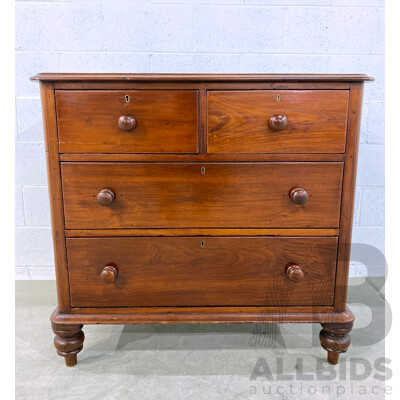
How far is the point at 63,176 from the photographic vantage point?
1.47 m

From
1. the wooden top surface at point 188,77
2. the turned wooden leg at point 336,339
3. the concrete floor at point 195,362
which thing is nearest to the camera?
the wooden top surface at point 188,77

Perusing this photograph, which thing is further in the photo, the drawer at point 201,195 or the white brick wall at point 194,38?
the white brick wall at point 194,38

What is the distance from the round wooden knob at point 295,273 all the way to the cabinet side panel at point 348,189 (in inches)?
6.6

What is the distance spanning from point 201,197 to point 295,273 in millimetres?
471

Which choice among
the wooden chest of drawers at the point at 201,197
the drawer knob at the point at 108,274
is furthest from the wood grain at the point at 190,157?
the drawer knob at the point at 108,274

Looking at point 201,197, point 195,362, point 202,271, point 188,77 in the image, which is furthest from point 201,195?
point 195,362

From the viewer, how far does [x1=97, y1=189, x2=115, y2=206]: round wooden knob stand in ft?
4.74

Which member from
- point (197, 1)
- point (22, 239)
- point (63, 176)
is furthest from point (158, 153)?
point (22, 239)

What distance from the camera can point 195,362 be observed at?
5.42ft

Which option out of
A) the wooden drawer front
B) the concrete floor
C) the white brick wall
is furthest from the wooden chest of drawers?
the white brick wall

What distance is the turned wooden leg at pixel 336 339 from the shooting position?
5.24ft

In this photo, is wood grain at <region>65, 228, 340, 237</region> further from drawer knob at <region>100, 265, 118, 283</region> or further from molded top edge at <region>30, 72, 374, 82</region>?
molded top edge at <region>30, 72, 374, 82</region>

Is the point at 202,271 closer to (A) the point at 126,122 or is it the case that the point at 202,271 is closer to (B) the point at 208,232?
(B) the point at 208,232

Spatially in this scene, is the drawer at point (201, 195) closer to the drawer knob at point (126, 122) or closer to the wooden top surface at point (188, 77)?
the drawer knob at point (126, 122)
